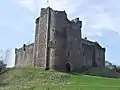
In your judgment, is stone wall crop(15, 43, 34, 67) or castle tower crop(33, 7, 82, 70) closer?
castle tower crop(33, 7, 82, 70)

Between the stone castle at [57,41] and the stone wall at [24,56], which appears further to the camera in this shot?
the stone wall at [24,56]

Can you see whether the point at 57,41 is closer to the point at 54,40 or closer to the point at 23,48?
the point at 54,40

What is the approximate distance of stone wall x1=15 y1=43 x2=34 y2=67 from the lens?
281 feet

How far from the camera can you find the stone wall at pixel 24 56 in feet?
281

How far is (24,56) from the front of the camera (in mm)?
91250

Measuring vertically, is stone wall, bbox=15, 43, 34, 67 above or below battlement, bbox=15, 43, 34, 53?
below

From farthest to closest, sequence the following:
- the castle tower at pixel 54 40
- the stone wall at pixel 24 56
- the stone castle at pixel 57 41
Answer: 1. the stone wall at pixel 24 56
2. the stone castle at pixel 57 41
3. the castle tower at pixel 54 40

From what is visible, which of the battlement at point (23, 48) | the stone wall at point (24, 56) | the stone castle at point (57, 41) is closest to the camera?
the stone castle at point (57, 41)

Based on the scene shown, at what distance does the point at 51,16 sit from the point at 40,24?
14.2 ft

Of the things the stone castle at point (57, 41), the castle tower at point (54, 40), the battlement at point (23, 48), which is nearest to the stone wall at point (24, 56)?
the battlement at point (23, 48)

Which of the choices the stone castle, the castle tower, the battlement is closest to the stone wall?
the battlement

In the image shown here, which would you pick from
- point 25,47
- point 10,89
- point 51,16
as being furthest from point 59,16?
point 10,89

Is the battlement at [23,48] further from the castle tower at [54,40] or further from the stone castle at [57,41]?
the castle tower at [54,40]

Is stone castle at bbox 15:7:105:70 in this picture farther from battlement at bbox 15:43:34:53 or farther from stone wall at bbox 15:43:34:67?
battlement at bbox 15:43:34:53
